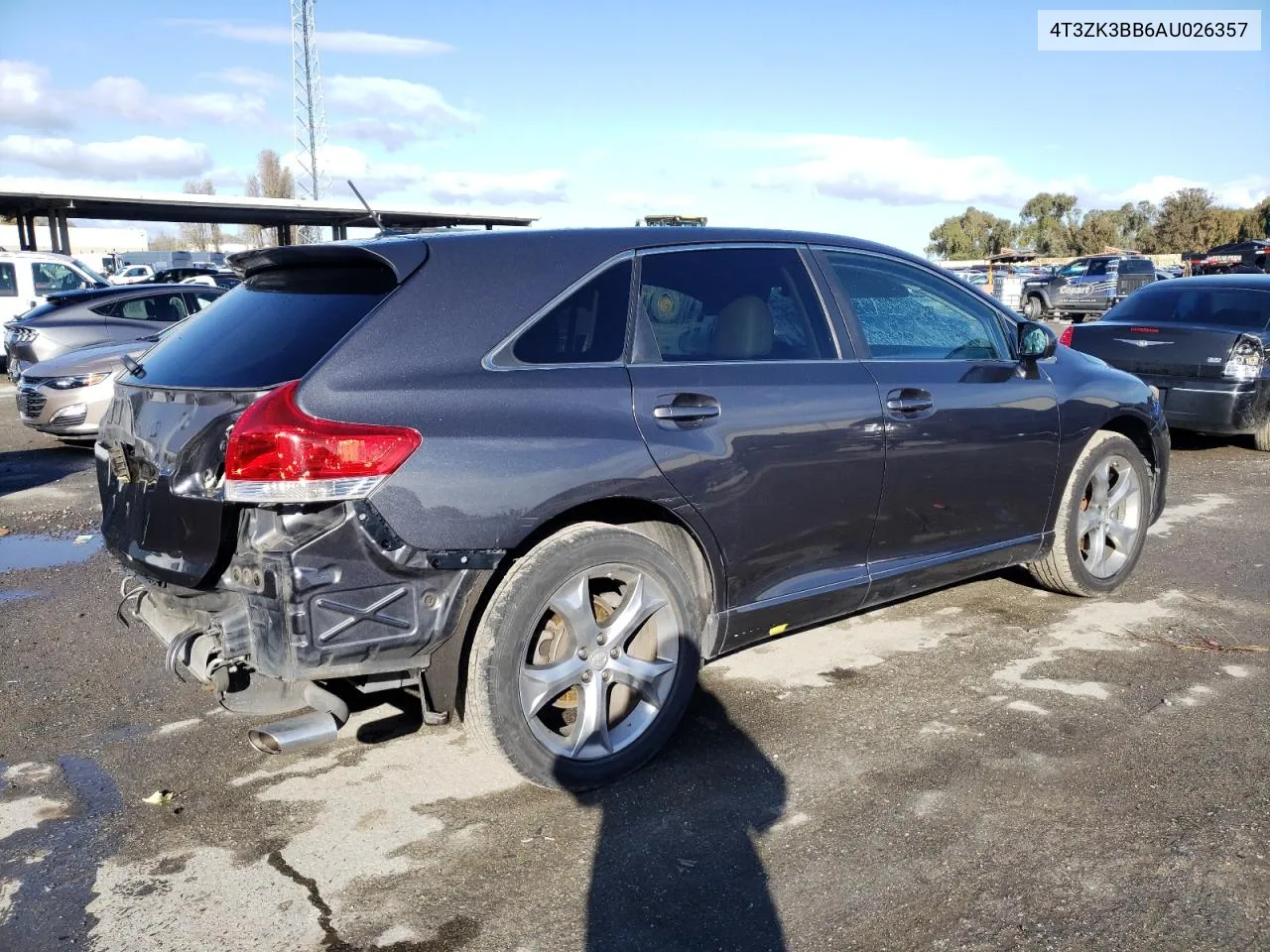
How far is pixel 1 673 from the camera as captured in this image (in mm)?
4664

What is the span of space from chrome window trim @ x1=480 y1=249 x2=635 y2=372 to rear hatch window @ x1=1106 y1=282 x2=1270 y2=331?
25.0ft

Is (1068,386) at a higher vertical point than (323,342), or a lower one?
lower

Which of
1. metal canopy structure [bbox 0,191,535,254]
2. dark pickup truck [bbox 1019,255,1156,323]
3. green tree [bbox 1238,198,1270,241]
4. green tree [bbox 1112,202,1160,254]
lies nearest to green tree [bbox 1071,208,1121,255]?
green tree [bbox 1112,202,1160,254]

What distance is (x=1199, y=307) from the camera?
9.76 m

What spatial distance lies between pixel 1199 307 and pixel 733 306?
24.6 feet

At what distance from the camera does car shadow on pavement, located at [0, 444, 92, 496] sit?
922 cm

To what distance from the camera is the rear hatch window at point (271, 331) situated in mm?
3275

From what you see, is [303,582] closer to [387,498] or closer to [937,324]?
[387,498]

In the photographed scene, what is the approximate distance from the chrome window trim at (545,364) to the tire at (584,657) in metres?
0.51

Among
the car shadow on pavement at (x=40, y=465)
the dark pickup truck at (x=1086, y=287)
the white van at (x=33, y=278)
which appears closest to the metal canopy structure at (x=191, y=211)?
the white van at (x=33, y=278)

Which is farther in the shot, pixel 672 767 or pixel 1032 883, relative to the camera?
pixel 672 767

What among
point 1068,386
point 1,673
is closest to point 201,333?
point 1,673

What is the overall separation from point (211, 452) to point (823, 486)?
81.6 inches

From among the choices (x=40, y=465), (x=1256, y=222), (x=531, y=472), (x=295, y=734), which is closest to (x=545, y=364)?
(x=531, y=472)
